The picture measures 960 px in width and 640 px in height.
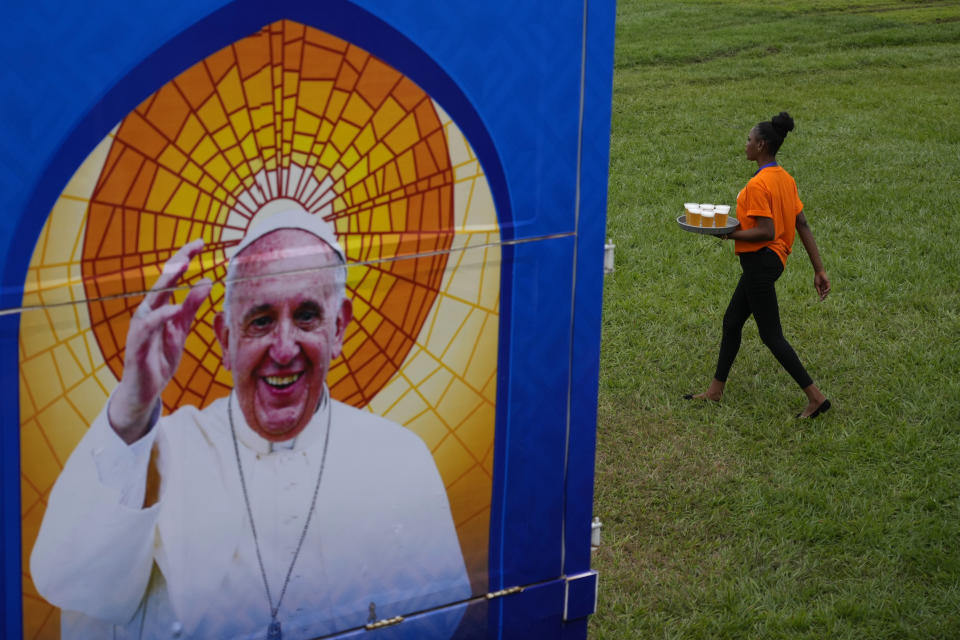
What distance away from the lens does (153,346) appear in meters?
2.38

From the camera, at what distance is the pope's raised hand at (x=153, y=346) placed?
2352mm

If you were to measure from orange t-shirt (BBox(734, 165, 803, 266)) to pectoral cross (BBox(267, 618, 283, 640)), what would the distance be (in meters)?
4.10

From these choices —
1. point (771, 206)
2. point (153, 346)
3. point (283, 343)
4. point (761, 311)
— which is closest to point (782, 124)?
point (771, 206)

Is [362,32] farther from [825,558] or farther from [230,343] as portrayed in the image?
[825,558]

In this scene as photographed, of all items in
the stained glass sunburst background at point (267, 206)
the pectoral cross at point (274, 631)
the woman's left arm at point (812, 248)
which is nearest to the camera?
the stained glass sunburst background at point (267, 206)

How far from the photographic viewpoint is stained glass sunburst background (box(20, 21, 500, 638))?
2254 mm

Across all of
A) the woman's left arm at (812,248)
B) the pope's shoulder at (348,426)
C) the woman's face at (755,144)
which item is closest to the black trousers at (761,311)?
the woman's left arm at (812,248)

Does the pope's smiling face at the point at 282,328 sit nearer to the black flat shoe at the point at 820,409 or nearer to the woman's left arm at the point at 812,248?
the woman's left arm at the point at 812,248

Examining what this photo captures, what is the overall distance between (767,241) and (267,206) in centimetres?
419

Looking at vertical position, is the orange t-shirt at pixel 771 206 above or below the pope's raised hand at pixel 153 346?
above

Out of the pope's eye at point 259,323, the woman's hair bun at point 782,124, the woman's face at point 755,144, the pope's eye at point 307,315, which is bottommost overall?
the pope's eye at point 259,323

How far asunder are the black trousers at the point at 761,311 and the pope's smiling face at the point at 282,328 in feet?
13.2

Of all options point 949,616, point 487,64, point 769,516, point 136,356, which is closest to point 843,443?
point 769,516

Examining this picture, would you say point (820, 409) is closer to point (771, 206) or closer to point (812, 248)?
point (812, 248)
